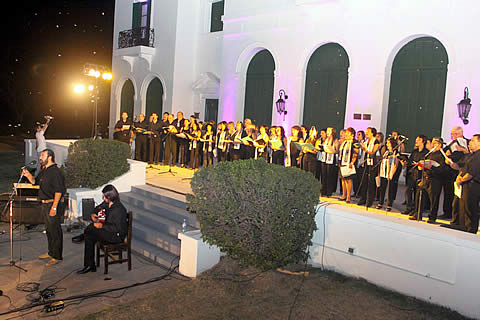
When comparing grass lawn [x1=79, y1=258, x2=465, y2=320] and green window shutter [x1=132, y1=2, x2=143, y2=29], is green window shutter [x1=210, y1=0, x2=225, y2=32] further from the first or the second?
grass lawn [x1=79, y1=258, x2=465, y2=320]

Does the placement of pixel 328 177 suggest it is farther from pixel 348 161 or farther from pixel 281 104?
pixel 281 104

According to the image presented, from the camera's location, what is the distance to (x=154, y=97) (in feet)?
72.1

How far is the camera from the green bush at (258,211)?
6.46m

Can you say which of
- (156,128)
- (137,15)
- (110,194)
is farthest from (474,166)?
(137,15)

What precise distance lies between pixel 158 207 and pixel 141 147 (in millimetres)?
6735

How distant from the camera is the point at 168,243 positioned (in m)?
8.91

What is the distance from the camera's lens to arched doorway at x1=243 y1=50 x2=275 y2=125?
16875 mm

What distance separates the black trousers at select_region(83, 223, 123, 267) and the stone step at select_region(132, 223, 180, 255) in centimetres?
125

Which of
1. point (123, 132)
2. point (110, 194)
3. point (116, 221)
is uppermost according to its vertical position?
point (123, 132)

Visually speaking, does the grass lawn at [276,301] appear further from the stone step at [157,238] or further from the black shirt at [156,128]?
the black shirt at [156,128]

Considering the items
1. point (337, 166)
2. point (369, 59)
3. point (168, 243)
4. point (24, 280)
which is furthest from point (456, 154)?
point (24, 280)

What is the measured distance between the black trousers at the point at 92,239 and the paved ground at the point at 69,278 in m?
0.25

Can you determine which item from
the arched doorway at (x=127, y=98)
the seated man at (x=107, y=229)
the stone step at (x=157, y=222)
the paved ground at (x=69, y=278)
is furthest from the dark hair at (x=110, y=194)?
the arched doorway at (x=127, y=98)

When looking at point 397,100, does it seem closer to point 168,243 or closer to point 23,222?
point 168,243
